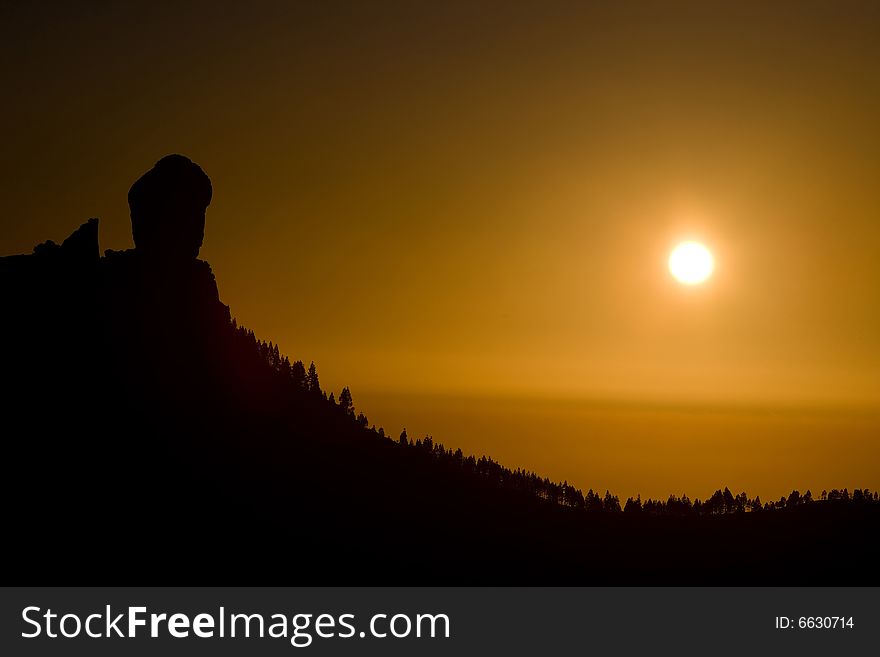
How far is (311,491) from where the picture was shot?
19912cm

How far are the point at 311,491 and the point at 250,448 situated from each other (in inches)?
609

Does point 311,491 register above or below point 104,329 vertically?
below

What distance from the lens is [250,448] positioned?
199 meters
